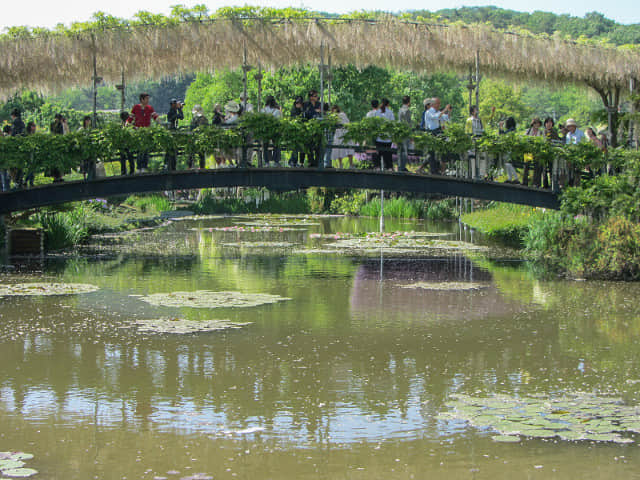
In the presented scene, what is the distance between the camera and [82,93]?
12581 cm

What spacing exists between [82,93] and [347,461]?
4945 inches

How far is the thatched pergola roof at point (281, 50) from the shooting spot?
63.8ft

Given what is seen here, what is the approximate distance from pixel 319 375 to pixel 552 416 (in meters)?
2.55

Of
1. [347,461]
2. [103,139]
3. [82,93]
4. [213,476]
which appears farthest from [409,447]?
[82,93]

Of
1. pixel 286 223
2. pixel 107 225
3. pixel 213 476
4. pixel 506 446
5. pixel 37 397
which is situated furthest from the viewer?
pixel 286 223

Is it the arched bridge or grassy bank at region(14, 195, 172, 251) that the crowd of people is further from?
grassy bank at region(14, 195, 172, 251)

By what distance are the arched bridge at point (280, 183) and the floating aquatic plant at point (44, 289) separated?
14.3 feet

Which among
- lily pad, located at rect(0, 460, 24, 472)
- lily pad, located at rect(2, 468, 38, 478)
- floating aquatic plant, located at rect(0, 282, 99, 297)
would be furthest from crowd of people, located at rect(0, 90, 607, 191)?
lily pad, located at rect(2, 468, 38, 478)

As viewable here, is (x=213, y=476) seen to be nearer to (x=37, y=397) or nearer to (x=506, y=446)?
(x=506, y=446)

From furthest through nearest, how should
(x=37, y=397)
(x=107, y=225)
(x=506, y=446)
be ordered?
(x=107, y=225) → (x=37, y=397) → (x=506, y=446)

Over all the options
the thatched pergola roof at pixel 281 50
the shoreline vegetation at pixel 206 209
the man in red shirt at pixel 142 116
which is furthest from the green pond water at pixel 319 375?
the shoreline vegetation at pixel 206 209

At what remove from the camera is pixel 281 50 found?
20.2m

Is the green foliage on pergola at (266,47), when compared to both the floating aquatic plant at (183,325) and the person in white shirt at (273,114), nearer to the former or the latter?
the person in white shirt at (273,114)

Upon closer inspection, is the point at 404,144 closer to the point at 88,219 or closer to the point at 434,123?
the point at 434,123
